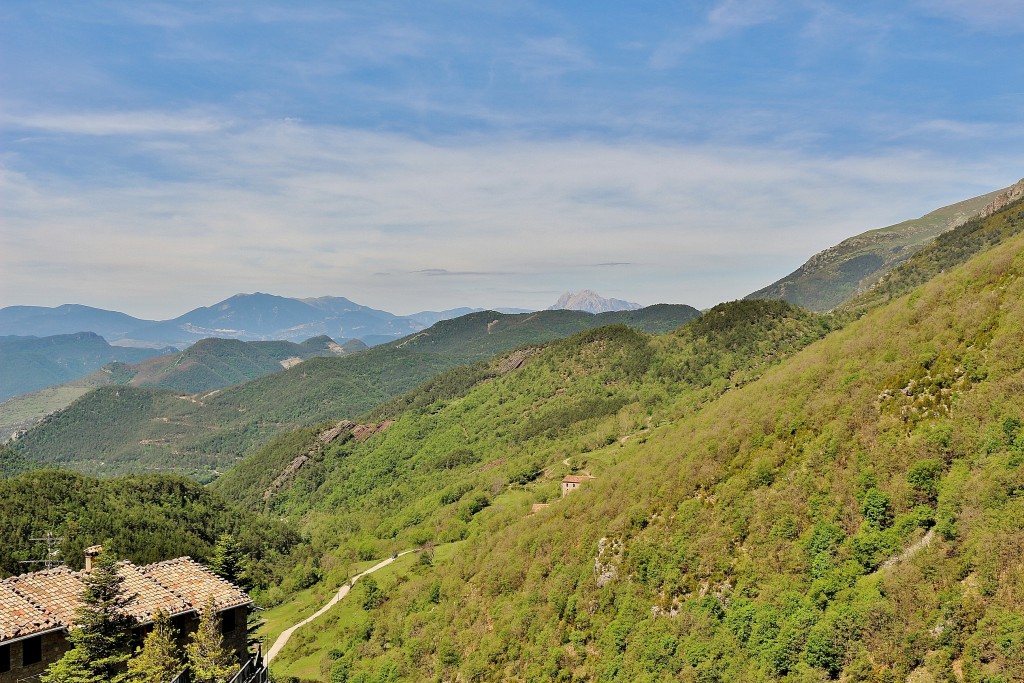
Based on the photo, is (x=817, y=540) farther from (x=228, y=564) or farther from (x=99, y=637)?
(x=228, y=564)

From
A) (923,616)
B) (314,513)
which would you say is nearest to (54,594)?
(923,616)

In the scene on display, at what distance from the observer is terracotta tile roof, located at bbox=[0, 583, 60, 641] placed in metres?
29.5

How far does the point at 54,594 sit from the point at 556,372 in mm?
162323

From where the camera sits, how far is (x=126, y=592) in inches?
1398

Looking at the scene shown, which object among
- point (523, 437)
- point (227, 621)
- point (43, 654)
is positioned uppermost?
point (43, 654)

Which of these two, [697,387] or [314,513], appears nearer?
[697,387]

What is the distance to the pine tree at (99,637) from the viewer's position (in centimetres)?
2800

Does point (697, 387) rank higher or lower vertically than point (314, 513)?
higher

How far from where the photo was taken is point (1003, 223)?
192m

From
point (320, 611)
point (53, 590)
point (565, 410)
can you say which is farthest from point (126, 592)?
point (565, 410)

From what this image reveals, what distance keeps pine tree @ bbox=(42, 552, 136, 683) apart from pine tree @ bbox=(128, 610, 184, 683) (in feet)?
2.10

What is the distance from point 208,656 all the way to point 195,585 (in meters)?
9.33

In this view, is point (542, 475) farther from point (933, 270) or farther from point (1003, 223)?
point (1003, 223)

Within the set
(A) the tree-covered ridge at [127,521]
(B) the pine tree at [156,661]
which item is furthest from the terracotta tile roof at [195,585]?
(A) the tree-covered ridge at [127,521]
